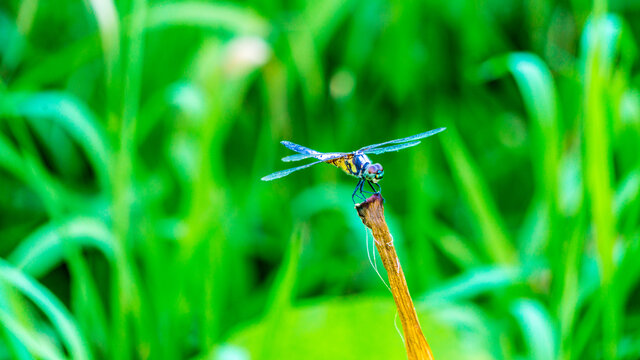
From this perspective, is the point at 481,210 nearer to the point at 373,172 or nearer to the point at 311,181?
the point at 311,181

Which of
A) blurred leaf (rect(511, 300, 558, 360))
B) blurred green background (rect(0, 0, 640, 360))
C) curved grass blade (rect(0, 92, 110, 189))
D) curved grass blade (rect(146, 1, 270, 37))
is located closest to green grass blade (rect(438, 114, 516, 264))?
blurred green background (rect(0, 0, 640, 360))

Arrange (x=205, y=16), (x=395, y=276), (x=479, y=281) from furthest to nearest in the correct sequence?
(x=205, y=16) → (x=479, y=281) → (x=395, y=276)

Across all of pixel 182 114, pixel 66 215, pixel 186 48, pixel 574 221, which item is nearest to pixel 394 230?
pixel 574 221

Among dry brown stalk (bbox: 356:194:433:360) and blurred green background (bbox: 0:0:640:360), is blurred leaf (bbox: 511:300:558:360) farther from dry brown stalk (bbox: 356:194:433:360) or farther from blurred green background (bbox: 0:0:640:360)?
dry brown stalk (bbox: 356:194:433:360)

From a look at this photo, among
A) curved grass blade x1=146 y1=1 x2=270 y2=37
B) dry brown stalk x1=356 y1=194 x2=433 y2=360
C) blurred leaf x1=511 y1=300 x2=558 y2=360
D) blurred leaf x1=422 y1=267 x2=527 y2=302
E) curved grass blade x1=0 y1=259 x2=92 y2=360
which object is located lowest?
blurred leaf x1=511 y1=300 x2=558 y2=360

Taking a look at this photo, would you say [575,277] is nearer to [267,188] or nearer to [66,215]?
[267,188]

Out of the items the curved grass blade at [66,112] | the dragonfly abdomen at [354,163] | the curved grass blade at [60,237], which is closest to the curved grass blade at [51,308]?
the curved grass blade at [60,237]

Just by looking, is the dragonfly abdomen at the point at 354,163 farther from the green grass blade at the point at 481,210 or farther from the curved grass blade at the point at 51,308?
the green grass blade at the point at 481,210

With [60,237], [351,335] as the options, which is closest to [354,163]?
[351,335]
